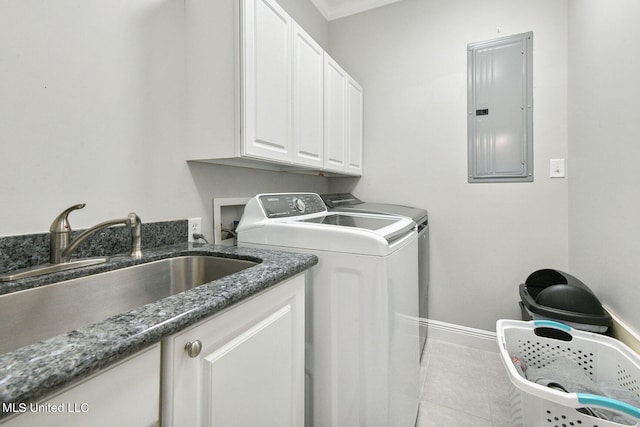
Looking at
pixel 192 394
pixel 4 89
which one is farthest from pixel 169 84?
pixel 192 394

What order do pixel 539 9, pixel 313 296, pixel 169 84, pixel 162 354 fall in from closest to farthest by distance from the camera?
pixel 162 354
pixel 313 296
pixel 169 84
pixel 539 9

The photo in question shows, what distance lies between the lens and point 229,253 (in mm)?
1107

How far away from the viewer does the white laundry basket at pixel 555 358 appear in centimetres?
85

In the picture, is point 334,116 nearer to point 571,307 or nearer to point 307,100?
point 307,100

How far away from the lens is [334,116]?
6.68ft

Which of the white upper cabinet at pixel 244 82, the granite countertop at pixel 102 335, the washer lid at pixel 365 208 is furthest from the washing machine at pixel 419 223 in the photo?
the granite countertop at pixel 102 335

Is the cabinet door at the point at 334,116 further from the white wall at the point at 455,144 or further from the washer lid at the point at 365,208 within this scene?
the white wall at the point at 455,144

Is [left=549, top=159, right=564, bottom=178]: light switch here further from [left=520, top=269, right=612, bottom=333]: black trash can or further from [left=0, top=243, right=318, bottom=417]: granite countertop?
[left=0, top=243, right=318, bottom=417]: granite countertop

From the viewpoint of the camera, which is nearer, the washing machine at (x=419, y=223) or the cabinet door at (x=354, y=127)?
the washing machine at (x=419, y=223)

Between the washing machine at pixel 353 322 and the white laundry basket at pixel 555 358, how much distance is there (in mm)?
433

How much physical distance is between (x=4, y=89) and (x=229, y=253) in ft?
2.69

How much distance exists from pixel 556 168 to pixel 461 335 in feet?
4.62

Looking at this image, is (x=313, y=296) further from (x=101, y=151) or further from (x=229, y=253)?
(x=101, y=151)

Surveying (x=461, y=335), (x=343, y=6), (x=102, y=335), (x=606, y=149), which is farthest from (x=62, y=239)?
(x=343, y=6)
